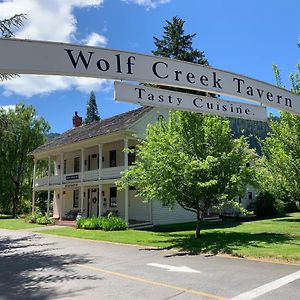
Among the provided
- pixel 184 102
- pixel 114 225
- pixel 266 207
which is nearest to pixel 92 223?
pixel 114 225

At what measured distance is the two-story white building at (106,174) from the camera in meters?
28.3

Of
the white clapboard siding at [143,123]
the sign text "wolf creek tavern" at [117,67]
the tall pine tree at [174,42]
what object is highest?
the tall pine tree at [174,42]

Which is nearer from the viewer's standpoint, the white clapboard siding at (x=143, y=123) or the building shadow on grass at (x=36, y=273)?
the building shadow on grass at (x=36, y=273)

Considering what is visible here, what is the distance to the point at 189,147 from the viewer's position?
1725cm

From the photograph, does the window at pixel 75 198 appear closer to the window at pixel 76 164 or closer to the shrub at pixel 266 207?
the window at pixel 76 164

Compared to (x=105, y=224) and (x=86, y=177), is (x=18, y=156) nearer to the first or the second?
(x=86, y=177)

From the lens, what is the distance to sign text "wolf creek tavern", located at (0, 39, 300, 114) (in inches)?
214

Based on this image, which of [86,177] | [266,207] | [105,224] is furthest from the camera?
[266,207]

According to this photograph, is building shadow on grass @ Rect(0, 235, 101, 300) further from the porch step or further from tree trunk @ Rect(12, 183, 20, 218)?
tree trunk @ Rect(12, 183, 20, 218)

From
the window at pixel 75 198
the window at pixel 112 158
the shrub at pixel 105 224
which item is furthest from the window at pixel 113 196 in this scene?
the window at pixel 75 198

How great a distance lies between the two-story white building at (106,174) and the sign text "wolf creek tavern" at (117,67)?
15754 mm

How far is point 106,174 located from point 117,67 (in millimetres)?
23450

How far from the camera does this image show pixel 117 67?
6.22 meters

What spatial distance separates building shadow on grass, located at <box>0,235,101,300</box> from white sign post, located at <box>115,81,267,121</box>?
168 inches
